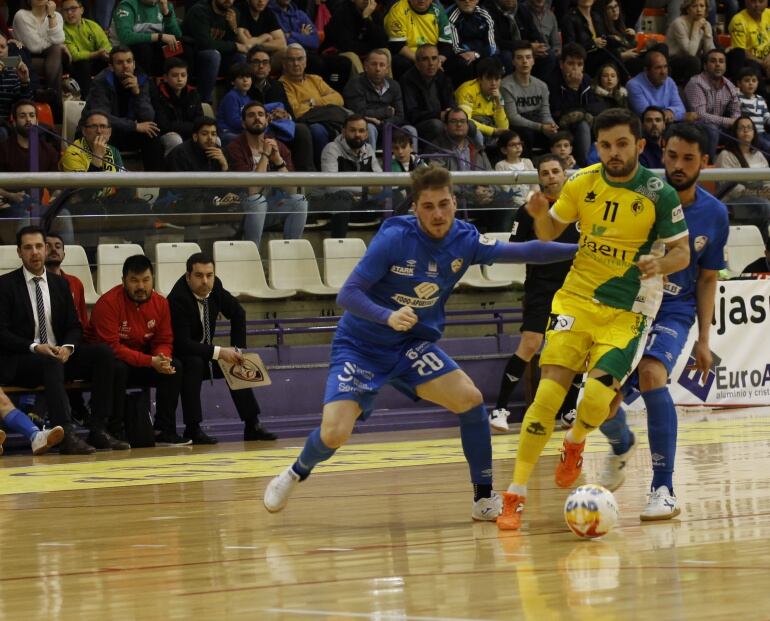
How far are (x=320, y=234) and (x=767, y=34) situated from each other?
10732mm

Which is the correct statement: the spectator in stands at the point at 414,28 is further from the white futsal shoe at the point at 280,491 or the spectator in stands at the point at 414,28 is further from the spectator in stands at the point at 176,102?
the white futsal shoe at the point at 280,491

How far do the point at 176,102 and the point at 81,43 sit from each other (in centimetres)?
138

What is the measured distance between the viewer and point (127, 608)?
5.02 metres

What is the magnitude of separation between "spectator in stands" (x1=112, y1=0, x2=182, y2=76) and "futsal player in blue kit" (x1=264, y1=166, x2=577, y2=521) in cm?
958

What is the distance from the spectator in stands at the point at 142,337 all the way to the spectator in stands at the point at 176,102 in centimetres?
285

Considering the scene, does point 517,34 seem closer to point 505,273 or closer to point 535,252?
point 505,273

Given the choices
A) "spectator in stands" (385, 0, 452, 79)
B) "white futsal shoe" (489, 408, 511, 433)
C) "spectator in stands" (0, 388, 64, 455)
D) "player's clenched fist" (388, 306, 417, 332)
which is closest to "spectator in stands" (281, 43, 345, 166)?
"spectator in stands" (385, 0, 452, 79)

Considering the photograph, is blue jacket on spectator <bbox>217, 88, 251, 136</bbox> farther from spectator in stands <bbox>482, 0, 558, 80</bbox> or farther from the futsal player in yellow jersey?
the futsal player in yellow jersey

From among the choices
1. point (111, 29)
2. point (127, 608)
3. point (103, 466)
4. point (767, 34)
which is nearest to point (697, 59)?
point (767, 34)

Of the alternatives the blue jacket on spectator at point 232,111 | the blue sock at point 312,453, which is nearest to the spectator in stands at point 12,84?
the blue jacket on spectator at point 232,111

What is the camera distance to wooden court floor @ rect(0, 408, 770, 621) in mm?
4910

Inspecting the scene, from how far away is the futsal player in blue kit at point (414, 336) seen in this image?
7.34m

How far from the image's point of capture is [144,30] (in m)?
16.4

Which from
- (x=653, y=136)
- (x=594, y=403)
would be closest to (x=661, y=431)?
(x=594, y=403)
